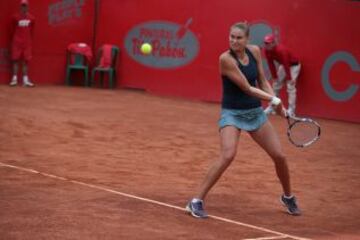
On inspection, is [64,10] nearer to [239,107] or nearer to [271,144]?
[239,107]

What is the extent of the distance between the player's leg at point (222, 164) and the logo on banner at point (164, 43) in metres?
12.1

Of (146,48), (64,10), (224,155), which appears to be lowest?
(224,155)

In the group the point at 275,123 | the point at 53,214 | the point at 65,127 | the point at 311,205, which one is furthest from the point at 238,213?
the point at 275,123

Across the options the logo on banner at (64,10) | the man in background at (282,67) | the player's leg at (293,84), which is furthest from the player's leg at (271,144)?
the logo on banner at (64,10)

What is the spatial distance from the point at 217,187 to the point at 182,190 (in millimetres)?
553

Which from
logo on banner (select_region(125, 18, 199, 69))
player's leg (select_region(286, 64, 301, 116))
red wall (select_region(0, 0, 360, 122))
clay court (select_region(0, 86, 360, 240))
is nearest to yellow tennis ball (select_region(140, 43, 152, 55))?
logo on banner (select_region(125, 18, 199, 69))

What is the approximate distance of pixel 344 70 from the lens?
17219 millimetres

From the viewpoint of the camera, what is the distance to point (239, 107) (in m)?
8.00

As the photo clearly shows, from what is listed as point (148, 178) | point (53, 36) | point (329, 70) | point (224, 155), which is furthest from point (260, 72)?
point (53, 36)

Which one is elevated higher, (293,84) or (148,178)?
(293,84)

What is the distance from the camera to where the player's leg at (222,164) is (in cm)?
788

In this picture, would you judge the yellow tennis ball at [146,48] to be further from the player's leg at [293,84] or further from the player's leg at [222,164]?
the player's leg at [222,164]

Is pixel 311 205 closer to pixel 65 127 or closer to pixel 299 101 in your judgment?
pixel 65 127

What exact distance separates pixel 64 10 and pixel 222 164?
1420cm
